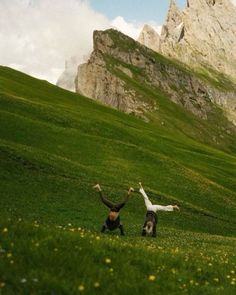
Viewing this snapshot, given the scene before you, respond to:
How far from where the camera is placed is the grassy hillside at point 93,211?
13.2m

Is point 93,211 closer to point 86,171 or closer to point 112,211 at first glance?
point 112,211

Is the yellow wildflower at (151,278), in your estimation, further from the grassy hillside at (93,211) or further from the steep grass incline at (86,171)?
the steep grass incline at (86,171)

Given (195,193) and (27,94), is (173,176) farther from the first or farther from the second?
(27,94)

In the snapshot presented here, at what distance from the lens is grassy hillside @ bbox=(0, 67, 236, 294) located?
1317 cm

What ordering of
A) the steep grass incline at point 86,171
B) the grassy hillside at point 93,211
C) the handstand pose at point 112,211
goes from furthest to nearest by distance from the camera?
the steep grass incline at point 86,171 < the handstand pose at point 112,211 < the grassy hillside at point 93,211

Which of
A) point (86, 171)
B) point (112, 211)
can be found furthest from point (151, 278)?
point (86, 171)

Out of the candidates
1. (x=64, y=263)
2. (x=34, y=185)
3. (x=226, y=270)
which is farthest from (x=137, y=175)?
(x=64, y=263)

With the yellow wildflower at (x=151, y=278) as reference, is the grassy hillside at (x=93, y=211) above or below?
below

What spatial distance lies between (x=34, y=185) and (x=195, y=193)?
2652cm

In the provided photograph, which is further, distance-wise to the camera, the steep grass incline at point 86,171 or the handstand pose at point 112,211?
the steep grass incline at point 86,171

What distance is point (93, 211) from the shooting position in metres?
41.4

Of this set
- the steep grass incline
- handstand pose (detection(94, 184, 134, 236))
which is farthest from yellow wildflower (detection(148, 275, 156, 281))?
the steep grass incline

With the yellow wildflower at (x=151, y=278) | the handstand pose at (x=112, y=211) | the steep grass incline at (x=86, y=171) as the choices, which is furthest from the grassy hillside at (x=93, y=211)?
the handstand pose at (x=112, y=211)

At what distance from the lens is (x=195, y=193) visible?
63.2 m
